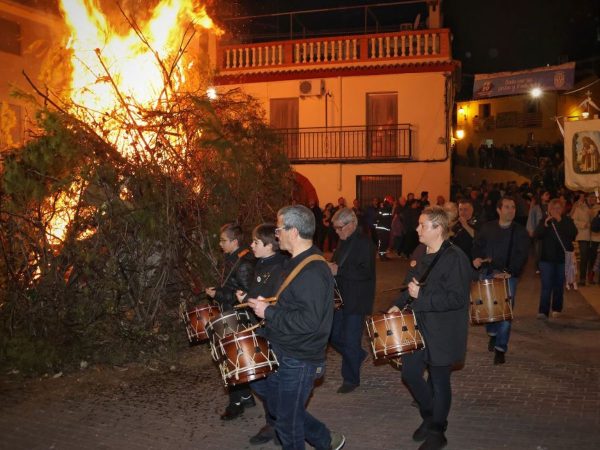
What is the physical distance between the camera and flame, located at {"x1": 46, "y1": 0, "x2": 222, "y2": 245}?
8.27m

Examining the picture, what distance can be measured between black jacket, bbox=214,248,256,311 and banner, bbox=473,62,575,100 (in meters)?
15.4

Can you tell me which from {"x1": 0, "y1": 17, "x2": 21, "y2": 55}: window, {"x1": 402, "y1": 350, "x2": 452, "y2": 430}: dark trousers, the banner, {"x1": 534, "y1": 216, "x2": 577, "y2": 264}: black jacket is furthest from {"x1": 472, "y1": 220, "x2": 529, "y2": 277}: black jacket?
{"x1": 0, "y1": 17, "x2": 21, "y2": 55}: window

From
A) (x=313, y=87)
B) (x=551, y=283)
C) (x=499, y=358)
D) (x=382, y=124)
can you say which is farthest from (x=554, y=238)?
(x=313, y=87)

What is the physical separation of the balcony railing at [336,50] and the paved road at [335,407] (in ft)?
58.4

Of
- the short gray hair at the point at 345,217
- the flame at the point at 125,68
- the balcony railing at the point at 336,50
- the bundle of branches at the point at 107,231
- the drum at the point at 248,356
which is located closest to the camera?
the drum at the point at 248,356

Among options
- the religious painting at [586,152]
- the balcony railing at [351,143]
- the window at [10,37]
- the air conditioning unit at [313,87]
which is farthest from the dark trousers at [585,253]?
the window at [10,37]

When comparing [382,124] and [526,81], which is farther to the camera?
[382,124]

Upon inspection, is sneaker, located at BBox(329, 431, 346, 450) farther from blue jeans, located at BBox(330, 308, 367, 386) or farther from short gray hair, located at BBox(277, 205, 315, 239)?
blue jeans, located at BBox(330, 308, 367, 386)

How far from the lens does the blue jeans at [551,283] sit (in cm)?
1038

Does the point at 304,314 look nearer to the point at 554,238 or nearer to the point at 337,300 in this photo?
the point at 337,300

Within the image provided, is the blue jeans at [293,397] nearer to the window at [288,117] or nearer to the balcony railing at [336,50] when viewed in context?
the balcony railing at [336,50]

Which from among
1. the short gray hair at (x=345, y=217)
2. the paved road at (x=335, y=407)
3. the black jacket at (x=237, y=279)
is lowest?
the paved road at (x=335, y=407)

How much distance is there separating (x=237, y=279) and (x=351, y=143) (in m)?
20.1

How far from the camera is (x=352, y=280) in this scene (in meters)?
6.93
